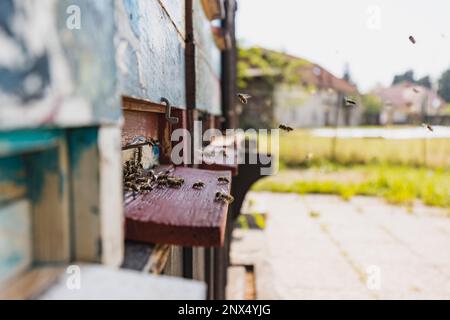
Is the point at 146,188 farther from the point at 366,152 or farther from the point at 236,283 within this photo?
the point at 366,152

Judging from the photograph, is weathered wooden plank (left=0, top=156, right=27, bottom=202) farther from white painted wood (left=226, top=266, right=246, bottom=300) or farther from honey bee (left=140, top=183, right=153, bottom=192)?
white painted wood (left=226, top=266, right=246, bottom=300)

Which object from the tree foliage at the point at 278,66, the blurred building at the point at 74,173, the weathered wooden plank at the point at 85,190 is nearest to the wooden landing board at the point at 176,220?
the blurred building at the point at 74,173

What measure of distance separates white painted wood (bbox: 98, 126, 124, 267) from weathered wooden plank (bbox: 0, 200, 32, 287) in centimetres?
13

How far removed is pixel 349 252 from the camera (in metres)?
8.07

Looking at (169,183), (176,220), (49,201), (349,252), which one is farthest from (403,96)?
(49,201)

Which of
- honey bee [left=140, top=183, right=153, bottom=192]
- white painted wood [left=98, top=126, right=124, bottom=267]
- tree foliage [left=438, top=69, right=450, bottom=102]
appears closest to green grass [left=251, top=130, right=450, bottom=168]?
honey bee [left=140, top=183, right=153, bottom=192]

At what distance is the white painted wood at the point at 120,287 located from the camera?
712 mm

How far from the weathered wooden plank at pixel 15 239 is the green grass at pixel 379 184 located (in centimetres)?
1324

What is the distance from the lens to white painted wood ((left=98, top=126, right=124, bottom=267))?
30.9 inches

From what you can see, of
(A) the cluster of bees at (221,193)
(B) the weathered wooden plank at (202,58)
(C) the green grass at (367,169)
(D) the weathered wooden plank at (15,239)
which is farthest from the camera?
(C) the green grass at (367,169)

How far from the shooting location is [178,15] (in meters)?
2.15

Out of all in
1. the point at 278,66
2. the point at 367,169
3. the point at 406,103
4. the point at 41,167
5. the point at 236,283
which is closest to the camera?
the point at 41,167

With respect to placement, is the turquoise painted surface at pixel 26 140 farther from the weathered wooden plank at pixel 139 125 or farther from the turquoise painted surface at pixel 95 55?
the weathered wooden plank at pixel 139 125

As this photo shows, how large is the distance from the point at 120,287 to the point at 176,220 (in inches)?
11.3
